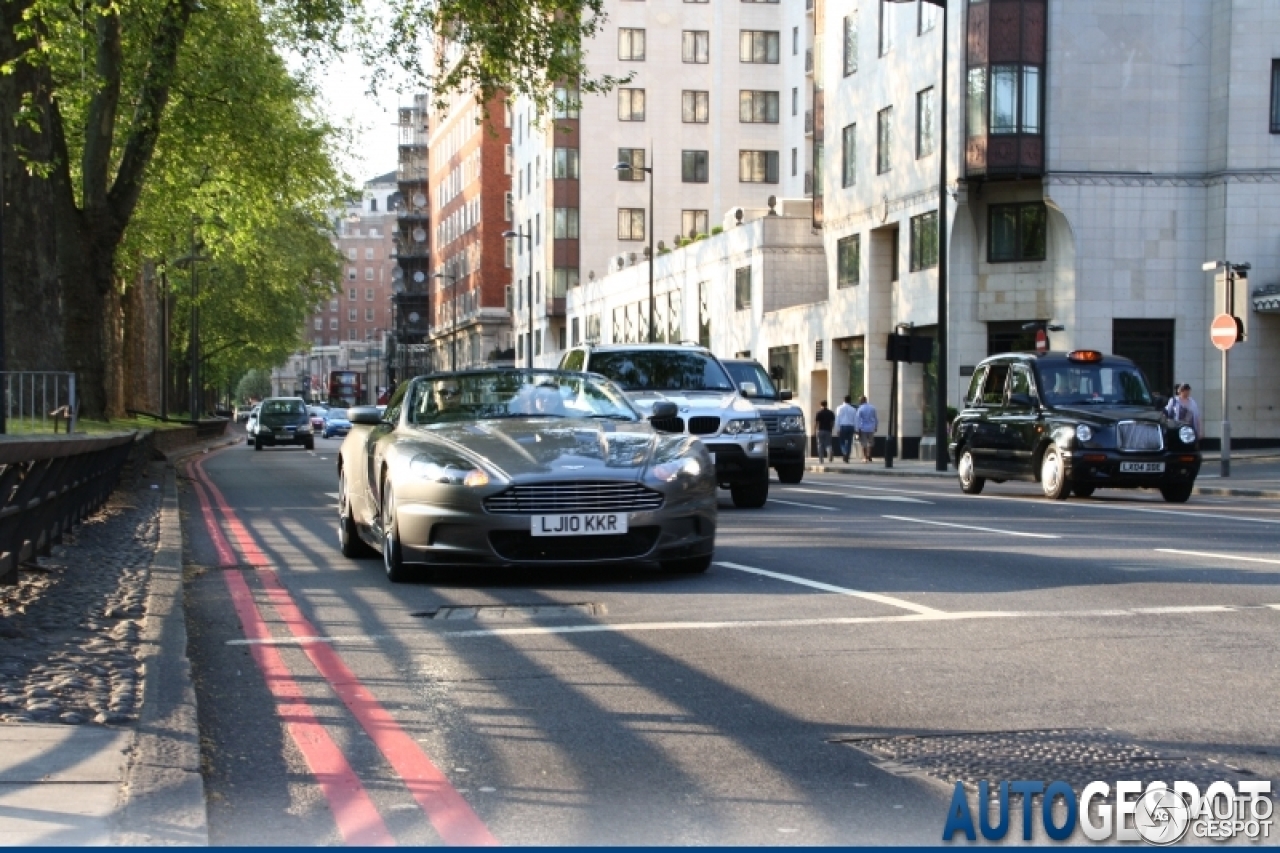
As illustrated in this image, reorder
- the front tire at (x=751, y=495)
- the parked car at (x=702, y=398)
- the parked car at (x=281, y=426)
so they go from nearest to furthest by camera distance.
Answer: the parked car at (x=702, y=398), the front tire at (x=751, y=495), the parked car at (x=281, y=426)

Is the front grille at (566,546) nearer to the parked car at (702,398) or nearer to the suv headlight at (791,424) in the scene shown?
the parked car at (702,398)

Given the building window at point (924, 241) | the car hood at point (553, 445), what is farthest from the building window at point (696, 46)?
the car hood at point (553, 445)

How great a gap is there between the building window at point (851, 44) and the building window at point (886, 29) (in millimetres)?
2242

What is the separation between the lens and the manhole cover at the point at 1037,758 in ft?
17.3

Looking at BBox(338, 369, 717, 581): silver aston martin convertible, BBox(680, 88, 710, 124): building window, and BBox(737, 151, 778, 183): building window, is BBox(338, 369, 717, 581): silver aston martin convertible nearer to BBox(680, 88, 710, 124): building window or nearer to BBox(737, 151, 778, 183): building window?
→ BBox(680, 88, 710, 124): building window

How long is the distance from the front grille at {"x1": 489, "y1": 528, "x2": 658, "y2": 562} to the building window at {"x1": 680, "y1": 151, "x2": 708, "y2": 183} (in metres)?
79.4

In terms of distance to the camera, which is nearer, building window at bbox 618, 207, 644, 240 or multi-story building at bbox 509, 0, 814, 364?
multi-story building at bbox 509, 0, 814, 364

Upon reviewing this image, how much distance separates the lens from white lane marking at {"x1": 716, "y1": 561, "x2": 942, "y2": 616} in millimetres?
9344

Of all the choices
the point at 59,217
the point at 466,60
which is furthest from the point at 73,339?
the point at 466,60

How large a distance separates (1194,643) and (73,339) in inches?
1034

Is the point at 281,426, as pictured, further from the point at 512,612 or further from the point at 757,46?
the point at 512,612

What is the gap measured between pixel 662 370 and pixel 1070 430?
209 inches

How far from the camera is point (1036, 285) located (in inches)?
1636

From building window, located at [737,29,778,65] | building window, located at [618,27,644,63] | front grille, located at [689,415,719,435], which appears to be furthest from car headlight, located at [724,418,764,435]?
building window, located at [737,29,778,65]
